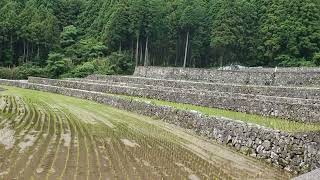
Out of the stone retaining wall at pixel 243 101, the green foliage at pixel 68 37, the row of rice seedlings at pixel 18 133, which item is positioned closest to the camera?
the row of rice seedlings at pixel 18 133

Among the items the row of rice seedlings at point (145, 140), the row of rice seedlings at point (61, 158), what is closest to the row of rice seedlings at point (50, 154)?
the row of rice seedlings at point (61, 158)

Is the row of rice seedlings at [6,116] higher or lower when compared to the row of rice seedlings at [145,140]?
higher

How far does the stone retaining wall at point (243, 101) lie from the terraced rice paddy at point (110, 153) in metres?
3.07

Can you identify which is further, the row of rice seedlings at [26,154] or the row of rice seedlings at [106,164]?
the row of rice seedlings at [106,164]

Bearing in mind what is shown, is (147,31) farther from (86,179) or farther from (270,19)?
(86,179)

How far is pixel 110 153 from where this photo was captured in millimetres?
11008

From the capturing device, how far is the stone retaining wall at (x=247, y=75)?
21105 millimetres

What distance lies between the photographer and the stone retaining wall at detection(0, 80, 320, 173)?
32.3 feet

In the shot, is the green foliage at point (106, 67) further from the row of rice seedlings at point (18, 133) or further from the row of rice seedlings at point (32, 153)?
the row of rice seedlings at point (32, 153)

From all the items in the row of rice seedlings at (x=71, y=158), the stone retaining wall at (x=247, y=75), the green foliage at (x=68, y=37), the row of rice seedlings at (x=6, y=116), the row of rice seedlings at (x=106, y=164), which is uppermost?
the green foliage at (x=68, y=37)

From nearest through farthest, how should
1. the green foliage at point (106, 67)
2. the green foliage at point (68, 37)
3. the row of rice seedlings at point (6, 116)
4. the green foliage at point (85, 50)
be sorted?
1. the row of rice seedlings at point (6, 116)
2. the green foliage at point (106, 67)
3. the green foliage at point (85, 50)
4. the green foliage at point (68, 37)

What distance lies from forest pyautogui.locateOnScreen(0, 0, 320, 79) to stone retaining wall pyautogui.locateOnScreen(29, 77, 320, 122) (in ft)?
58.6

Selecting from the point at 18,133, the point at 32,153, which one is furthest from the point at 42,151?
the point at 18,133

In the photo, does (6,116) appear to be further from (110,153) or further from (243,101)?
(243,101)
